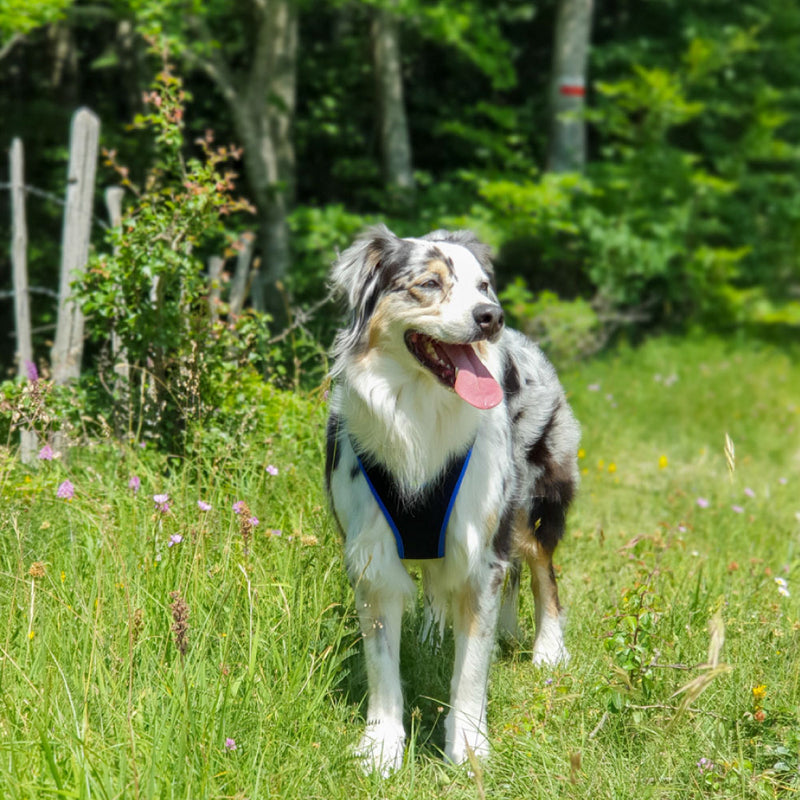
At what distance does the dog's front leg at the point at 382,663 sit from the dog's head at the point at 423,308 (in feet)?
2.53

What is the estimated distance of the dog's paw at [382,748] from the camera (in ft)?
9.80

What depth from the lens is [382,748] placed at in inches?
121

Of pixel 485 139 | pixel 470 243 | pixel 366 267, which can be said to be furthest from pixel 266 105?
pixel 366 267

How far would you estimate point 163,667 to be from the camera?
113 inches

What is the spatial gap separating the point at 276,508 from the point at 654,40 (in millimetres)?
12241

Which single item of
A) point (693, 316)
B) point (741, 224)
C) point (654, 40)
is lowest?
point (693, 316)

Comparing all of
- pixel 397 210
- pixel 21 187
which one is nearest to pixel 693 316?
pixel 397 210

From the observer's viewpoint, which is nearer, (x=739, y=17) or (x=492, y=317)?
(x=492, y=317)

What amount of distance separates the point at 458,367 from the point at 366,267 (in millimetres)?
509

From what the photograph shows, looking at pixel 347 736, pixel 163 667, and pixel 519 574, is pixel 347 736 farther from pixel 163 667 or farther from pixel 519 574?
pixel 519 574

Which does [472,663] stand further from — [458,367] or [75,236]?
[75,236]

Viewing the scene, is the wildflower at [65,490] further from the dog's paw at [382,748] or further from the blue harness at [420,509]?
the dog's paw at [382,748]

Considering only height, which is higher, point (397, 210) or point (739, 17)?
point (739, 17)

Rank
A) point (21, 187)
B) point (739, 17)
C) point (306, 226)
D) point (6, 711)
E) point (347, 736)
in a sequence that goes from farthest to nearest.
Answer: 1. point (739, 17)
2. point (306, 226)
3. point (21, 187)
4. point (347, 736)
5. point (6, 711)
